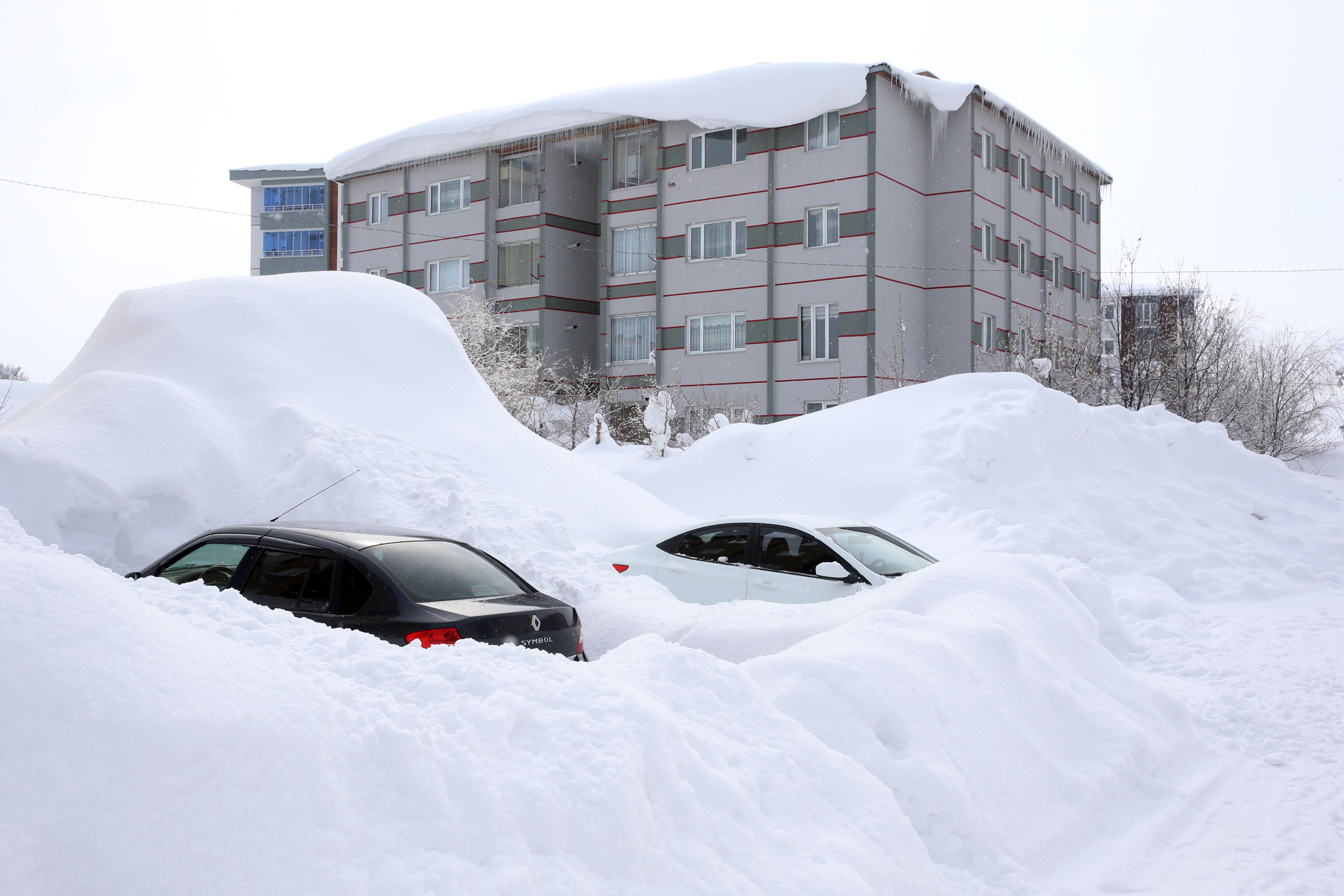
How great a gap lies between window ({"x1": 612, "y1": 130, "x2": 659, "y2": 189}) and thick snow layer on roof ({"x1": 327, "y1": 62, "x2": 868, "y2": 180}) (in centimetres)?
169

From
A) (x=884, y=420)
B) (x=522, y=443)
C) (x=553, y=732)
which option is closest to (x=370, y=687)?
(x=553, y=732)

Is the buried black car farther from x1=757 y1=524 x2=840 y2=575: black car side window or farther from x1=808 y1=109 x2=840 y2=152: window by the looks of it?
x1=808 y1=109 x2=840 y2=152: window

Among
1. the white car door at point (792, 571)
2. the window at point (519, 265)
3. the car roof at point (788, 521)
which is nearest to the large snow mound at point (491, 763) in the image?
the white car door at point (792, 571)

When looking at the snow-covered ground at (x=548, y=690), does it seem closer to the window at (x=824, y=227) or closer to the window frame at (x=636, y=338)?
the window at (x=824, y=227)

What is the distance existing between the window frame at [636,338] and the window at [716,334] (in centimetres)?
125

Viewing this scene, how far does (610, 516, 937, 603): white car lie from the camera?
817cm

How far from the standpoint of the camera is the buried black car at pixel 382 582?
212 inches

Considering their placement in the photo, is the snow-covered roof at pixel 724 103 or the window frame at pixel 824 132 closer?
the snow-covered roof at pixel 724 103

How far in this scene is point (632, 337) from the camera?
34.2 meters

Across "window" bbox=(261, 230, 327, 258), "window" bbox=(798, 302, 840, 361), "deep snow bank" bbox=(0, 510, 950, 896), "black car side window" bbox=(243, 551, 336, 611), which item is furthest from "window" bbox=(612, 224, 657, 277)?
"deep snow bank" bbox=(0, 510, 950, 896)

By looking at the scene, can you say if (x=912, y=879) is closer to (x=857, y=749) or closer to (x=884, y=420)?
(x=857, y=749)

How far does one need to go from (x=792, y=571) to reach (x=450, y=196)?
3229 centimetres

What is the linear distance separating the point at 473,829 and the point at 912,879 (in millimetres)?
1698

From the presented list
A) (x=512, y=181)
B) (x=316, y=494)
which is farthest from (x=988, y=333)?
(x=316, y=494)
